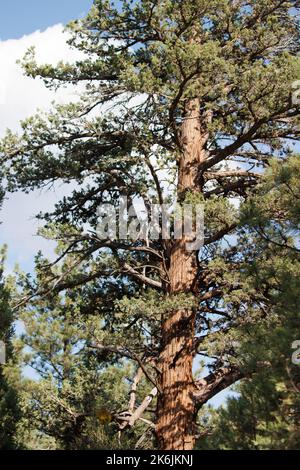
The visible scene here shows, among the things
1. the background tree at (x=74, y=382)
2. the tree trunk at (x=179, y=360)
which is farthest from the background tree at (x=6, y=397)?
the tree trunk at (x=179, y=360)

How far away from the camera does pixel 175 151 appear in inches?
416

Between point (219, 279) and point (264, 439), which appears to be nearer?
point (264, 439)

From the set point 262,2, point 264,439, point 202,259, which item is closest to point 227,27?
point 262,2

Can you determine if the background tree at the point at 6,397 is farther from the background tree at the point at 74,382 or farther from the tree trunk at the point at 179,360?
the tree trunk at the point at 179,360

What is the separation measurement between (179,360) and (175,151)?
130 inches

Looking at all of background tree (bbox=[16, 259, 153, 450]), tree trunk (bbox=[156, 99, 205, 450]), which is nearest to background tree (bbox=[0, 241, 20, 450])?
background tree (bbox=[16, 259, 153, 450])

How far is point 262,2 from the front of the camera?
1118cm

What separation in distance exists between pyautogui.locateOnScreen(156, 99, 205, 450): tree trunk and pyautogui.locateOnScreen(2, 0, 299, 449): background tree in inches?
0.7

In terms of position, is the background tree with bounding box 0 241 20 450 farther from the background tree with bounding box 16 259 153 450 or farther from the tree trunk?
the tree trunk

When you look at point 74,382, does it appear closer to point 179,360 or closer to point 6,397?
point 6,397

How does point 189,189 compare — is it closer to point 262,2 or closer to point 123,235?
point 123,235

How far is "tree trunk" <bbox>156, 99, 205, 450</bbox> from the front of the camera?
9.65m

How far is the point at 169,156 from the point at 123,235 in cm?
153

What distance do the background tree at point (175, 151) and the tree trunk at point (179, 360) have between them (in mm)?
17
